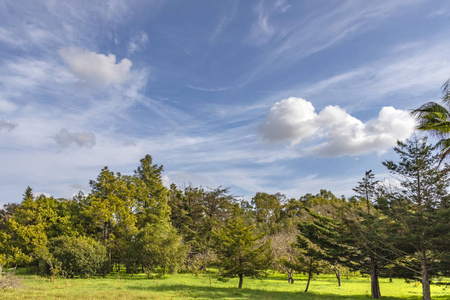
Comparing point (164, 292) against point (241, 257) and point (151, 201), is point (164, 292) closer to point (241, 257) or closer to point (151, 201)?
point (241, 257)

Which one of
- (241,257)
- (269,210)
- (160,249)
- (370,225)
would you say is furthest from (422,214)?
(269,210)

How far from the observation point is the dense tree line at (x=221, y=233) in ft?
66.2

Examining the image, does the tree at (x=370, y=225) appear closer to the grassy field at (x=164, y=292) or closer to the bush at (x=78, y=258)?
the grassy field at (x=164, y=292)

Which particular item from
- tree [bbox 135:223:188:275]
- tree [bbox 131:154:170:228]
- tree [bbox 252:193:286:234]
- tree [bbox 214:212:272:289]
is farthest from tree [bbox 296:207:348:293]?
tree [bbox 252:193:286:234]

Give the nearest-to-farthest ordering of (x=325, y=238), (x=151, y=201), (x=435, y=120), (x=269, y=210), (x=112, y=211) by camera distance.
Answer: (x=435, y=120) → (x=325, y=238) → (x=112, y=211) → (x=151, y=201) → (x=269, y=210)

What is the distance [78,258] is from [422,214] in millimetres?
34797

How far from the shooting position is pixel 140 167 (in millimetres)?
55969

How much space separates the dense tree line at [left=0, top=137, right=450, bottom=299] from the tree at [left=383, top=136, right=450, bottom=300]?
7 centimetres

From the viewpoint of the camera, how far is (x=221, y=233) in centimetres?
2822

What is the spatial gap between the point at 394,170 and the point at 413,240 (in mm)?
5381

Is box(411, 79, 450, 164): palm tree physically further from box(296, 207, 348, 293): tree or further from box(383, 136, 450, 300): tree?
box(296, 207, 348, 293): tree

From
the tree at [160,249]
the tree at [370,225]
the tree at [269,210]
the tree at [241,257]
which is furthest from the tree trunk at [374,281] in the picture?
the tree at [269,210]

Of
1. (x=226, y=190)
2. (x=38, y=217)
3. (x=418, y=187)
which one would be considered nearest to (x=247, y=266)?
(x=418, y=187)

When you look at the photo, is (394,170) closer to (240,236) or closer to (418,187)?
(418,187)
